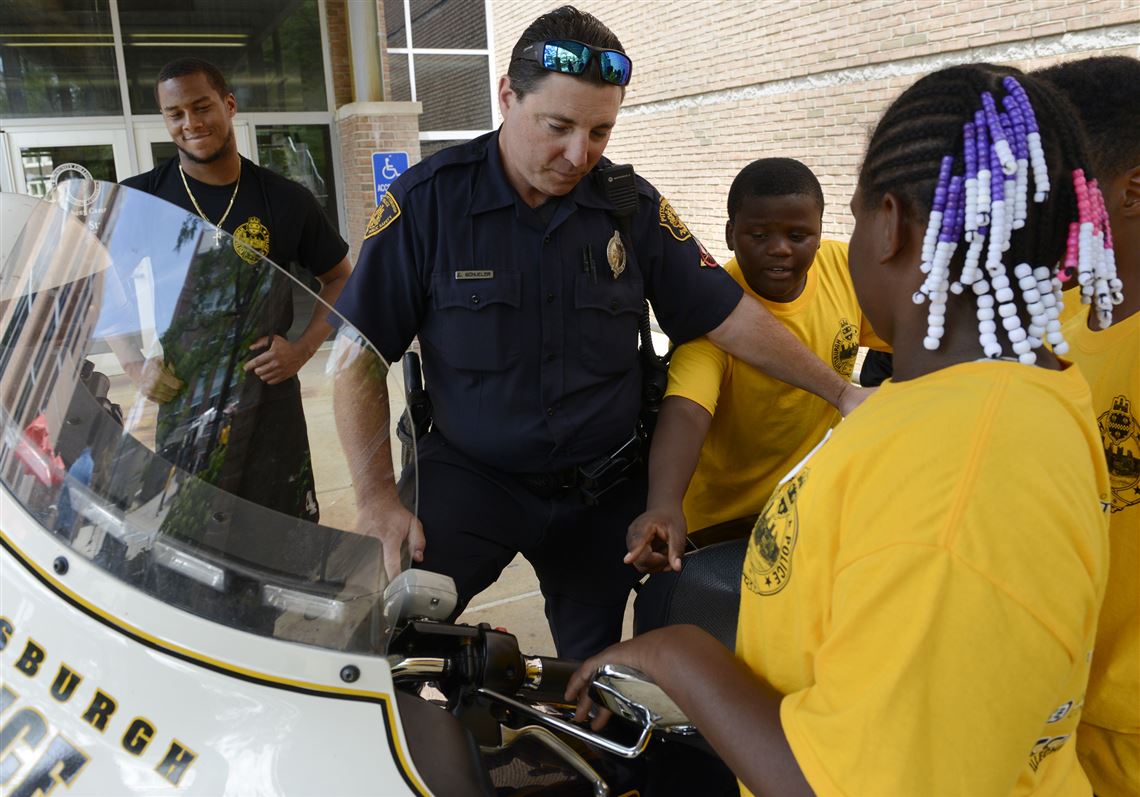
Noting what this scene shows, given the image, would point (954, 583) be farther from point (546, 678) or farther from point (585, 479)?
point (585, 479)

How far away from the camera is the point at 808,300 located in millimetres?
2299

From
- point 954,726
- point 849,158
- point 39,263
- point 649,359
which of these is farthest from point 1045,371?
point 849,158

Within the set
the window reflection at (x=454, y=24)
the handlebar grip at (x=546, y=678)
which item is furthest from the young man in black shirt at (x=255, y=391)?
the window reflection at (x=454, y=24)

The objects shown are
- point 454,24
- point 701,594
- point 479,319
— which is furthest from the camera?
point 454,24

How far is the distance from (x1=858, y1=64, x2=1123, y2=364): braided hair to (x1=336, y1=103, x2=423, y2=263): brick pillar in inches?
305

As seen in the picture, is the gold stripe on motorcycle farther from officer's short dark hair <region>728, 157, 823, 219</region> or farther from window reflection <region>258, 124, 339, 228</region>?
window reflection <region>258, 124, 339, 228</region>

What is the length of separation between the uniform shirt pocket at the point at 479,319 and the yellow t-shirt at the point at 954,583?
1.20 meters

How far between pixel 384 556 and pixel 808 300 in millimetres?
1465

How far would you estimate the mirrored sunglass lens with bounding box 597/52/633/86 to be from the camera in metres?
1.87

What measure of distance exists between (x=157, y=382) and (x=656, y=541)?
3.25 feet

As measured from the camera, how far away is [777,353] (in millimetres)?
2111

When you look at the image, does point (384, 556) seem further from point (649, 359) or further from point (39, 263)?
point (649, 359)

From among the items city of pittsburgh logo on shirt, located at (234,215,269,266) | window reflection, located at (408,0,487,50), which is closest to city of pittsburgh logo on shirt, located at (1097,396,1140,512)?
city of pittsburgh logo on shirt, located at (234,215,269,266)

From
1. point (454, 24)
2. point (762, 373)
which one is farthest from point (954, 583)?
point (454, 24)
